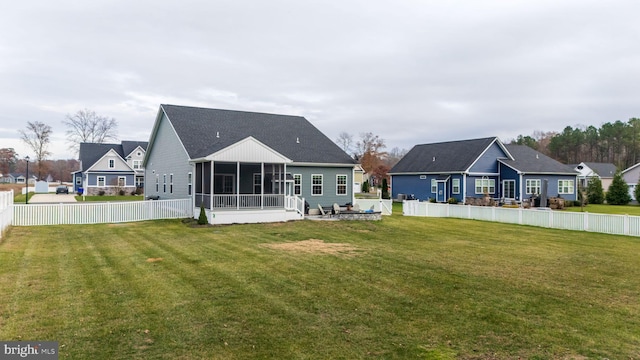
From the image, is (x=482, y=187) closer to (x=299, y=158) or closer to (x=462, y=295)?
(x=299, y=158)

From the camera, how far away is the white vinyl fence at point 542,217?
16.5 metres

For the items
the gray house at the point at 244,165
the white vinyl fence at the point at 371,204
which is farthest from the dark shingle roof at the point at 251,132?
the white vinyl fence at the point at 371,204

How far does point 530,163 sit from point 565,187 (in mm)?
4407

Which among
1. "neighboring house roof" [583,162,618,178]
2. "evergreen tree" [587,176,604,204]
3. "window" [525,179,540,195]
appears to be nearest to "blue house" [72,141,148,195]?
"window" [525,179,540,195]

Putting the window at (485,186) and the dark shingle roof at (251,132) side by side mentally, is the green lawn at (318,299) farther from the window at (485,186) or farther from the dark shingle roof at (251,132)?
the window at (485,186)

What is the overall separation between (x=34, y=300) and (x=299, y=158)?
17108mm

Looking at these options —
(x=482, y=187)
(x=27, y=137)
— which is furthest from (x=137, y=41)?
(x=27, y=137)

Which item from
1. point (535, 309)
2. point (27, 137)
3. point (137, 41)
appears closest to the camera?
point (535, 309)

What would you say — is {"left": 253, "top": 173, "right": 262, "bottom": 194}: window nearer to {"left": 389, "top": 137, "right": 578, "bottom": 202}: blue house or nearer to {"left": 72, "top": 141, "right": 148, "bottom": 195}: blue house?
{"left": 389, "top": 137, "right": 578, "bottom": 202}: blue house

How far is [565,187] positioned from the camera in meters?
35.2

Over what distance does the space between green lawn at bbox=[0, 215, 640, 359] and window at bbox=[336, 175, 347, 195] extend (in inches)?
443

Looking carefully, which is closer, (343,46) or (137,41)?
(137,41)

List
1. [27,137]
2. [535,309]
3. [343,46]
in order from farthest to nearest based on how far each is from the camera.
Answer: [27,137] → [343,46] → [535,309]

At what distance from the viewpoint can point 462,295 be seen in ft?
24.1
